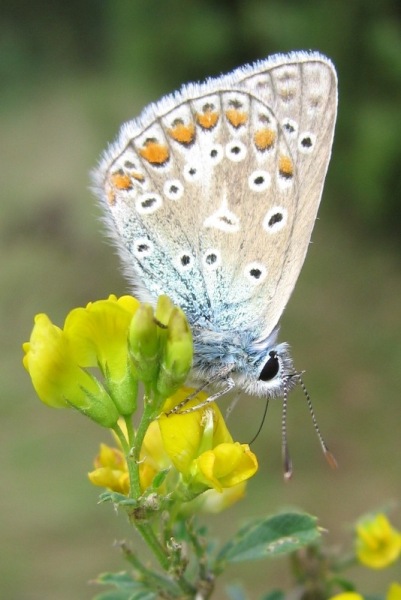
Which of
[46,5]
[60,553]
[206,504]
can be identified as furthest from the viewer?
[46,5]

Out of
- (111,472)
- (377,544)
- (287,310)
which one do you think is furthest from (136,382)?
(287,310)

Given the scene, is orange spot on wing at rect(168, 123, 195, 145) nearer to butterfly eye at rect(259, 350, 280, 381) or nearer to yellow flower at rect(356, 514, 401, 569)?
butterfly eye at rect(259, 350, 280, 381)

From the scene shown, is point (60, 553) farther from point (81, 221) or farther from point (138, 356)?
point (81, 221)

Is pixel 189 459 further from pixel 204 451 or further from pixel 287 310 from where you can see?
pixel 287 310

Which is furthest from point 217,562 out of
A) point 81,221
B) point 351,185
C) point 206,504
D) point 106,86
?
point 106,86

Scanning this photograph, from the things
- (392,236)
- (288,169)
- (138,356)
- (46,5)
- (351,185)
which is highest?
(46,5)

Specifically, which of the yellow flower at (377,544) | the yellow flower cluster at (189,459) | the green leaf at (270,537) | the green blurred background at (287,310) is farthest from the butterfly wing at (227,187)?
the green blurred background at (287,310)
